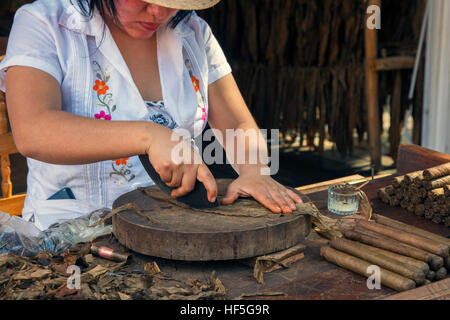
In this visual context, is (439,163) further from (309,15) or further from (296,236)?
(309,15)

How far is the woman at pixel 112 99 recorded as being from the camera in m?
1.40

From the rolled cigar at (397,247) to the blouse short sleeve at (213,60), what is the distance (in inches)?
37.4

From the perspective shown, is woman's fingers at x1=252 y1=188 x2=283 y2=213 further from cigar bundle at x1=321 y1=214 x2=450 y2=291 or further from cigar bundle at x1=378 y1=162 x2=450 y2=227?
cigar bundle at x1=378 y1=162 x2=450 y2=227

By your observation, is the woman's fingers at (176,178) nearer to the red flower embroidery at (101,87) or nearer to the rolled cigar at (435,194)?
the red flower embroidery at (101,87)

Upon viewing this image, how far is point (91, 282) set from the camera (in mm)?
1180

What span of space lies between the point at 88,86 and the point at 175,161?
610 millimetres

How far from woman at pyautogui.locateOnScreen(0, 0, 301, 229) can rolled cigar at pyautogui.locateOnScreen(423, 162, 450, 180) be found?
0.43 m

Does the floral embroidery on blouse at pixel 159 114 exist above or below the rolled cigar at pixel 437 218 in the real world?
above

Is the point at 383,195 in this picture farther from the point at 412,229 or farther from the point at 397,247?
the point at 397,247

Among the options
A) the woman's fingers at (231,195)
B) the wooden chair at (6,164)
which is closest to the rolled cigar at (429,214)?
the woman's fingers at (231,195)

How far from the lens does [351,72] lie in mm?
4328

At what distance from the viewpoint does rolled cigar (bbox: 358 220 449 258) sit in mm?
1242

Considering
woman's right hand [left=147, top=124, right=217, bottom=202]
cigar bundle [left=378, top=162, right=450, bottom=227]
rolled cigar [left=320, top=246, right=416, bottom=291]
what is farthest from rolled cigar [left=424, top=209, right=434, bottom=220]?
woman's right hand [left=147, top=124, right=217, bottom=202]

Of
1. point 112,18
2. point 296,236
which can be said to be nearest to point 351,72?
point 112,18
